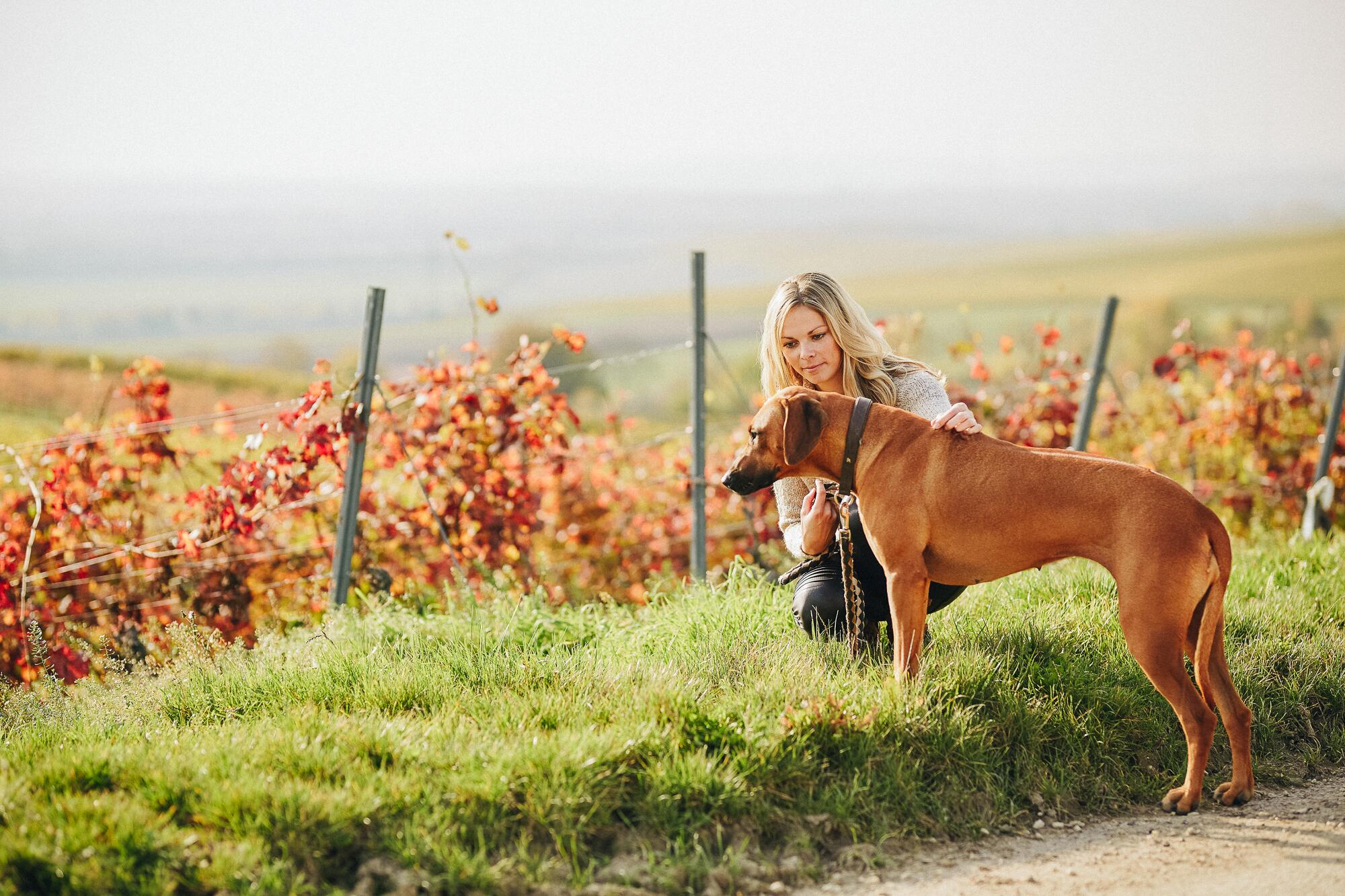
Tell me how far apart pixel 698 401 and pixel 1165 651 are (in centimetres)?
342

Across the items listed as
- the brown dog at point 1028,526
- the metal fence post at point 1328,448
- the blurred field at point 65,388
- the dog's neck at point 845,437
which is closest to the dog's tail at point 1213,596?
the brown dog at point 1028,526

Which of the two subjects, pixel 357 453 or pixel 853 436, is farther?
pixel 357 453

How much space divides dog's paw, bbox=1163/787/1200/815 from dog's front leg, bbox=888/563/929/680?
99cm

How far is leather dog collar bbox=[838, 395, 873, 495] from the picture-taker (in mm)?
4020

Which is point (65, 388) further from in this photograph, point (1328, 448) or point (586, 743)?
point (1328, 448)

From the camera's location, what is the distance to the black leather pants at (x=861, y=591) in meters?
4.60

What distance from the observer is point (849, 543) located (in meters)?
4.41

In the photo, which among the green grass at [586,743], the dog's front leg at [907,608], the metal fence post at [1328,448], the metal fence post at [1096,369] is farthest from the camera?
the metal fence post at [1328,448]

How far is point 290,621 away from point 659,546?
8.26 ft

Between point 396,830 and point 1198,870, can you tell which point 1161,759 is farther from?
point 396,830

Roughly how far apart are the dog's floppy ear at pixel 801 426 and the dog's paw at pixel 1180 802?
177 centimetres

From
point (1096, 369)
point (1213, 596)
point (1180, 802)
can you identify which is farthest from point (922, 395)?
point (1096, 369)

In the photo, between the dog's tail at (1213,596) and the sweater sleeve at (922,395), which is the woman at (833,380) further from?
the dog's tail at (1213,596)

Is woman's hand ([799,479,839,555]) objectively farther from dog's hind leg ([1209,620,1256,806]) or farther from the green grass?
dog's hind leg ([1209,620,1256,806])
